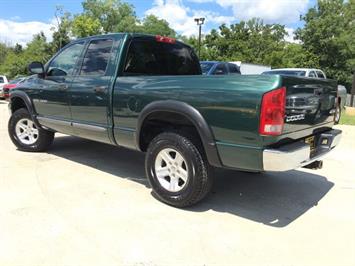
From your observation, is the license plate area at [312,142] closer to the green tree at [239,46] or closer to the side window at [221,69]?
the side window at [221,69]

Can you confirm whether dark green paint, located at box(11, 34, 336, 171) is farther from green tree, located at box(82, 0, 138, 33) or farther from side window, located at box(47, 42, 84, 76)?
green tree, located at box(82, 0, 138, 33)

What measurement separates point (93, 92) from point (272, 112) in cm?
252

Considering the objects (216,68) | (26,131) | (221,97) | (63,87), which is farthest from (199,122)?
(216,68)

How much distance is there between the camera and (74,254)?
10.0 feet

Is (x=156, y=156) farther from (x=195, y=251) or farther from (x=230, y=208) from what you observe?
(x=195, y=251)

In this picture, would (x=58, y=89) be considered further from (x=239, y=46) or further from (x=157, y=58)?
(x=239, y=46)

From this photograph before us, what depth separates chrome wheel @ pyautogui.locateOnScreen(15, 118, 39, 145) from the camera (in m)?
6.45

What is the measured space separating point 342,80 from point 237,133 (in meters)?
38.4

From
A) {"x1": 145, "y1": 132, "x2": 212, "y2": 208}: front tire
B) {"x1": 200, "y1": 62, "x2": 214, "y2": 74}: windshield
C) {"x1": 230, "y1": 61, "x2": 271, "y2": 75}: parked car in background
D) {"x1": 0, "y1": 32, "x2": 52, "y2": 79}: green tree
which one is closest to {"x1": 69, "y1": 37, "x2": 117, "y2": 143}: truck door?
{"x1": 145, "y1": 132, "x2": 212, "y2": 208}: front tire

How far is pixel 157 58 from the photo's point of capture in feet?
16.8

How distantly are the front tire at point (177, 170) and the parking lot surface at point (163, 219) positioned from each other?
16cm

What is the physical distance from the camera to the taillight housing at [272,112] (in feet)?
10.6

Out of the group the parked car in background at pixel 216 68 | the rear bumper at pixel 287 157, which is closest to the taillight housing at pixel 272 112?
the rear bumper at pixel 287 157

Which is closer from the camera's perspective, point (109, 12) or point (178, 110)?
point (178, 110)
